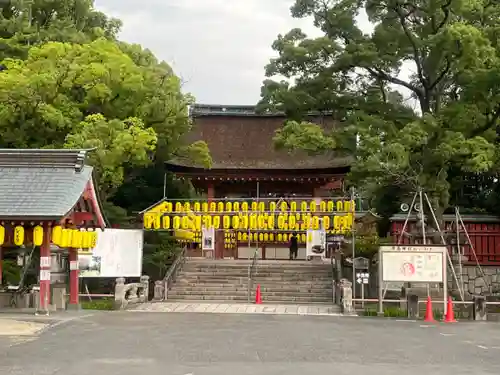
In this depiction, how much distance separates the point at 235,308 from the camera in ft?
76.4

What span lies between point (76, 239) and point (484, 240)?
1843cm

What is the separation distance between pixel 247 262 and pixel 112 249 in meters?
8.15

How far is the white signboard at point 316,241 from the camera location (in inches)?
1141

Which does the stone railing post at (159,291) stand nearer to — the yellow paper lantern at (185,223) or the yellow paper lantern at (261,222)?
the yellow paper lantern at (185,223)

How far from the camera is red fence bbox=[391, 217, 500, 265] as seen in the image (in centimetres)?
2817

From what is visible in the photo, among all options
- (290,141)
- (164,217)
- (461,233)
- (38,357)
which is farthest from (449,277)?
(38,357)

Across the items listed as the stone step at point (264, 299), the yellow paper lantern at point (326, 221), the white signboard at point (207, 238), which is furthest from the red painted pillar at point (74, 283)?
the yellow paper lantern at point (326, 221)

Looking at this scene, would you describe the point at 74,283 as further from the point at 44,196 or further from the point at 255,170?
the point at 255,170

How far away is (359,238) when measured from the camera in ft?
101

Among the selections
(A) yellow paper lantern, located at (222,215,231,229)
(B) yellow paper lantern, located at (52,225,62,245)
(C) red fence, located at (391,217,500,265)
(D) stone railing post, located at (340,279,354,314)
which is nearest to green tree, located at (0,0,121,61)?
(A) yellow paper lantern, located at (222,215,231,229)

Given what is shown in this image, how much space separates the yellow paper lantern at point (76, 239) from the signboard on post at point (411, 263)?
10.6 meters

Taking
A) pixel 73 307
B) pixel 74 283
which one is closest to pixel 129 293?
pixel 74 283

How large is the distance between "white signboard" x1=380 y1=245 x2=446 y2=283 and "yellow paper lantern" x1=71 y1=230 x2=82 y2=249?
1055 cm

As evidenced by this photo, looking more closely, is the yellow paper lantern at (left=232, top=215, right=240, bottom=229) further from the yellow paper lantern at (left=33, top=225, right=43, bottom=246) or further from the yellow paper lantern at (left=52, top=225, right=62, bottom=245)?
the yellow paper lantern at (left=33, top=225, right=43, bottom=246)
